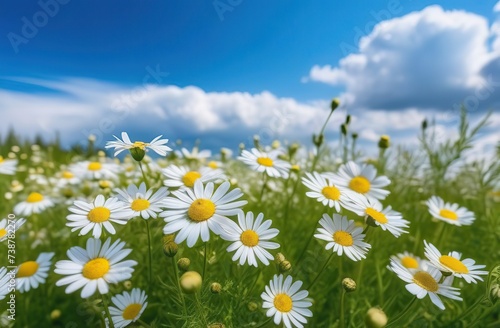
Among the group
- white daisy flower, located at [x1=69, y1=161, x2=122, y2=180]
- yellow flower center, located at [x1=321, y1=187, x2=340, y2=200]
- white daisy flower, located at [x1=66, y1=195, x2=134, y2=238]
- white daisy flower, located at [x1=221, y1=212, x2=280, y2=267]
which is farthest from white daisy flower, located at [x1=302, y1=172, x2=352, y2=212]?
white daisy flower, located at [x1=69, y1=161, x2=122, y2=180]

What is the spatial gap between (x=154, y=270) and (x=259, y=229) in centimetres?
60

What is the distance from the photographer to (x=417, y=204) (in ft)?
7.84

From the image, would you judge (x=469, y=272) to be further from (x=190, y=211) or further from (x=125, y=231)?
(x=125, y=231)

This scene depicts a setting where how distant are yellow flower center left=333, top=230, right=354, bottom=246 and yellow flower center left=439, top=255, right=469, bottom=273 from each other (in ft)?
0.96

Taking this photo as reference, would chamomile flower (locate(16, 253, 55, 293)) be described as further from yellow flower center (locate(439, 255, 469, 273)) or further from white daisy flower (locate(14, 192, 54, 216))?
yellow flower center (locate(439, 255, 469, 273))

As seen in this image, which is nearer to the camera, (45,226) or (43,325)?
(43,325)

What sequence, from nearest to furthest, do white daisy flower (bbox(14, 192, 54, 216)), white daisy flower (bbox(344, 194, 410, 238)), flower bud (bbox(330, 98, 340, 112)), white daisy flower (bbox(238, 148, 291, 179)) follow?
white daisy flower (bbox(344, 194, 410, 238))
white daisy flower (bbox(238, 148, 291, 179))
flower bud (bbox(330, 98, 340, 112))
white daisy flower (bbox(14, 192, 54, 216))

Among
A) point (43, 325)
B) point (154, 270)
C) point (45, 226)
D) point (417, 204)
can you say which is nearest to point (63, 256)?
point (43, 325)

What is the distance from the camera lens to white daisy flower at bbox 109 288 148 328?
1.11 metres

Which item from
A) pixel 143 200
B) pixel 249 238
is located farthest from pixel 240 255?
pixel 143 200

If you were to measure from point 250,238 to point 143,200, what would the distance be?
1.16 ft

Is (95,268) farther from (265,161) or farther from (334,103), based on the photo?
(334,103)

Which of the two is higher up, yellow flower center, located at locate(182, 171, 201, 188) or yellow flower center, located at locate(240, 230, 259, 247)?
yellow flower center, located at locate(182, 171, 201, 188)

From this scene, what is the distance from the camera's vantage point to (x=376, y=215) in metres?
1.22
